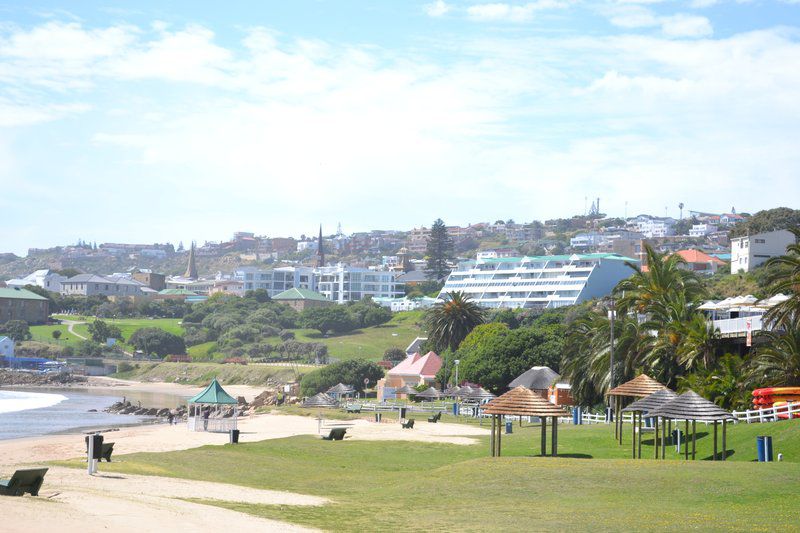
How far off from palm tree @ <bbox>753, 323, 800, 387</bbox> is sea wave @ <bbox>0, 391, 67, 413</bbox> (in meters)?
61.4

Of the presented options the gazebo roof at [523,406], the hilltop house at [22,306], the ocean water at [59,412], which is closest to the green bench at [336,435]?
the gazebo roof at [523,406]

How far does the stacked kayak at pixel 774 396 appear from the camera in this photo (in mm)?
36438

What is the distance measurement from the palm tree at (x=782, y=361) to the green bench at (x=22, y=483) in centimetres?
2844

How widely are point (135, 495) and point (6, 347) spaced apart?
475ft

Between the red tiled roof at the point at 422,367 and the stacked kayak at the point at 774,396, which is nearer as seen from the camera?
the stacked kayak at the point at 774,396

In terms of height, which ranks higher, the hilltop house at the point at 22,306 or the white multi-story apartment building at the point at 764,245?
the white multi-story apartment building at the point at 764,245

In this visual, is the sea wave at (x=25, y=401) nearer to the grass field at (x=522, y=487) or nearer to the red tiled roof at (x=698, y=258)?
the grass field at (x=522, y=487)

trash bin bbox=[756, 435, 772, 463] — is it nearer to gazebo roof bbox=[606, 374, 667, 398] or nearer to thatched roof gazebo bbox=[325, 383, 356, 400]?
gazebo roof bbox=[606, 374, 667, 398]

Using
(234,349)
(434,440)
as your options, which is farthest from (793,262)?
(234,349)

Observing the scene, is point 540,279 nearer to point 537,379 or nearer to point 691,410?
point 537,379

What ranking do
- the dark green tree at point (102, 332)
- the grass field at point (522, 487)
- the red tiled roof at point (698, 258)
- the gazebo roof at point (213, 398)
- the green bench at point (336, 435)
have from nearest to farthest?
the grass field at point (522, 487), the green bench at point (336, 435), the gazebo roof at point (213, 398), the dark green tree at point (102, 332), the red tiled roof at point (698, 258)

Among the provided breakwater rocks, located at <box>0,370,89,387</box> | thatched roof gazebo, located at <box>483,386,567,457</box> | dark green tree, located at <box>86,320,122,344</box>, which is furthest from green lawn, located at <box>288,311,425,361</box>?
thatched roof gazebo, located at <box>483,386,567,457</box>

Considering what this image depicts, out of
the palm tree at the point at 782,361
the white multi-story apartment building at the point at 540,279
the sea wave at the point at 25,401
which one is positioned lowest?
the sea wave at the point at 25,401

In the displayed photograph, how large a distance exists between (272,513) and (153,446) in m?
21.9
